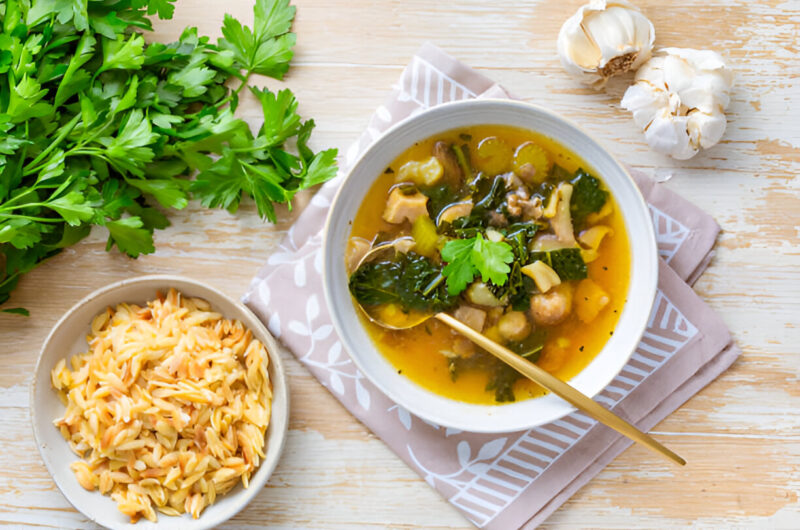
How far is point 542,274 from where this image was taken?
235cm

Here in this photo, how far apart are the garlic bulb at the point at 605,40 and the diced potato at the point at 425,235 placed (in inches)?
33.2

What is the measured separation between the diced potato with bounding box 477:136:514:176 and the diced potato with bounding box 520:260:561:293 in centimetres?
38

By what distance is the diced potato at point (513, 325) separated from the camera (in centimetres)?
240

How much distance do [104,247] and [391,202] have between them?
125cm

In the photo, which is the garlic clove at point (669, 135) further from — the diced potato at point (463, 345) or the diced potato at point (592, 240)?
the diced potato at point (463, 345)

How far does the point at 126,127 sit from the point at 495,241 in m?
1.43

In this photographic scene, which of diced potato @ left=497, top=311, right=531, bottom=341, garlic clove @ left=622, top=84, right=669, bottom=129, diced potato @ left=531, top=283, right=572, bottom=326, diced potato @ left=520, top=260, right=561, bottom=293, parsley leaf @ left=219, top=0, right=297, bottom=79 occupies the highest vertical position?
parsley leaf @ left=219, top=0, right=297, bottom=79

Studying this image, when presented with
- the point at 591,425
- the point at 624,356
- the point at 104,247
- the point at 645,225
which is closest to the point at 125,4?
the point at 104,247

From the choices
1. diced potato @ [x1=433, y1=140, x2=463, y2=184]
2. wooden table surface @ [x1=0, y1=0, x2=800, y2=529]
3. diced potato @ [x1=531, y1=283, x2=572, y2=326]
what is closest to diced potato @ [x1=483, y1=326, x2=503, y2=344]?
diced potato @ [x1=531, y1=283, x2=572, y2=326]

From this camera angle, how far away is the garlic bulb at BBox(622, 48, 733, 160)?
8.10ft

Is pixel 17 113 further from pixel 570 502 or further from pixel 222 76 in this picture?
pixel 570 502

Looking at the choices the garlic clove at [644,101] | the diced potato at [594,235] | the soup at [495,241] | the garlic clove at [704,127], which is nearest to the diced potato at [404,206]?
the soup at [495,241]

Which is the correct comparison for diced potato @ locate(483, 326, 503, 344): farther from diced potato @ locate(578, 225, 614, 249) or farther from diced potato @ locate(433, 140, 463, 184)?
diced potato @ locate(433, 140, 463, 184)

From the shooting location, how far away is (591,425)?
102 inches
